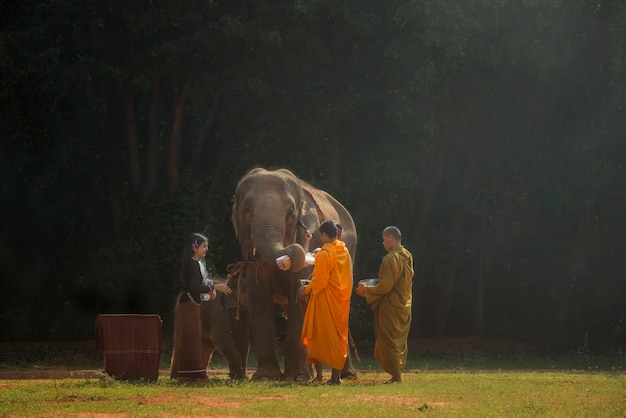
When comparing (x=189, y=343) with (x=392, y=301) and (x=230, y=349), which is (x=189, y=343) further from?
(x=392, y=301)

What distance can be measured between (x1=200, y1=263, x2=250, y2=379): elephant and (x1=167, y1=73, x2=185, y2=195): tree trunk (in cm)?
1140

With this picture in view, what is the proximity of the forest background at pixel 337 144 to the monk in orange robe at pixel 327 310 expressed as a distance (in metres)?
11.2

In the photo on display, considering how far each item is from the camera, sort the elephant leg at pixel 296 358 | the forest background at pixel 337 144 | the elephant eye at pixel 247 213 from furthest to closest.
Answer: the forest background at pixel 337 144
the elephant eye at pixel 247 213
the elephant leg at pixel 296 358

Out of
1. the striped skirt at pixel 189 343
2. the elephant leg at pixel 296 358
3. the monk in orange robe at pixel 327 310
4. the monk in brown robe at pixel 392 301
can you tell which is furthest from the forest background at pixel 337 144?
the striped skirt at pixel 189 343

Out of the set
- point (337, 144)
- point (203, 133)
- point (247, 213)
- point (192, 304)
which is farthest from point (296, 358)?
point (203, 133)

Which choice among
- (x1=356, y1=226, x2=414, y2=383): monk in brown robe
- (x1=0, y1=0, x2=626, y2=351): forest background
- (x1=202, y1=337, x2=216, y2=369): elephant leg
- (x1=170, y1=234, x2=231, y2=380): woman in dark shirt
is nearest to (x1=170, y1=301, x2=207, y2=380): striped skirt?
(x1=170, y1=234, x2=231, y2=380): woman in dark shirt

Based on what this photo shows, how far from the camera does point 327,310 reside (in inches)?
581

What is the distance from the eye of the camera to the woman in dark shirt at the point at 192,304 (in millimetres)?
14422

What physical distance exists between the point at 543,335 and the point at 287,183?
48.6 ft

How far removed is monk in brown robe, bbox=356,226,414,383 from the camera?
1535 cm

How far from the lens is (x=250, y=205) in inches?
632

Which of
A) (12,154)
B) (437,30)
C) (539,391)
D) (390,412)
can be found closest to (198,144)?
(12,154)

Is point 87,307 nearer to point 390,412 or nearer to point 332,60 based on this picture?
point 332,60

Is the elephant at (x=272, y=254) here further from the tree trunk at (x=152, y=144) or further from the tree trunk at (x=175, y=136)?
the tree trunk at (x=152, y=144)
